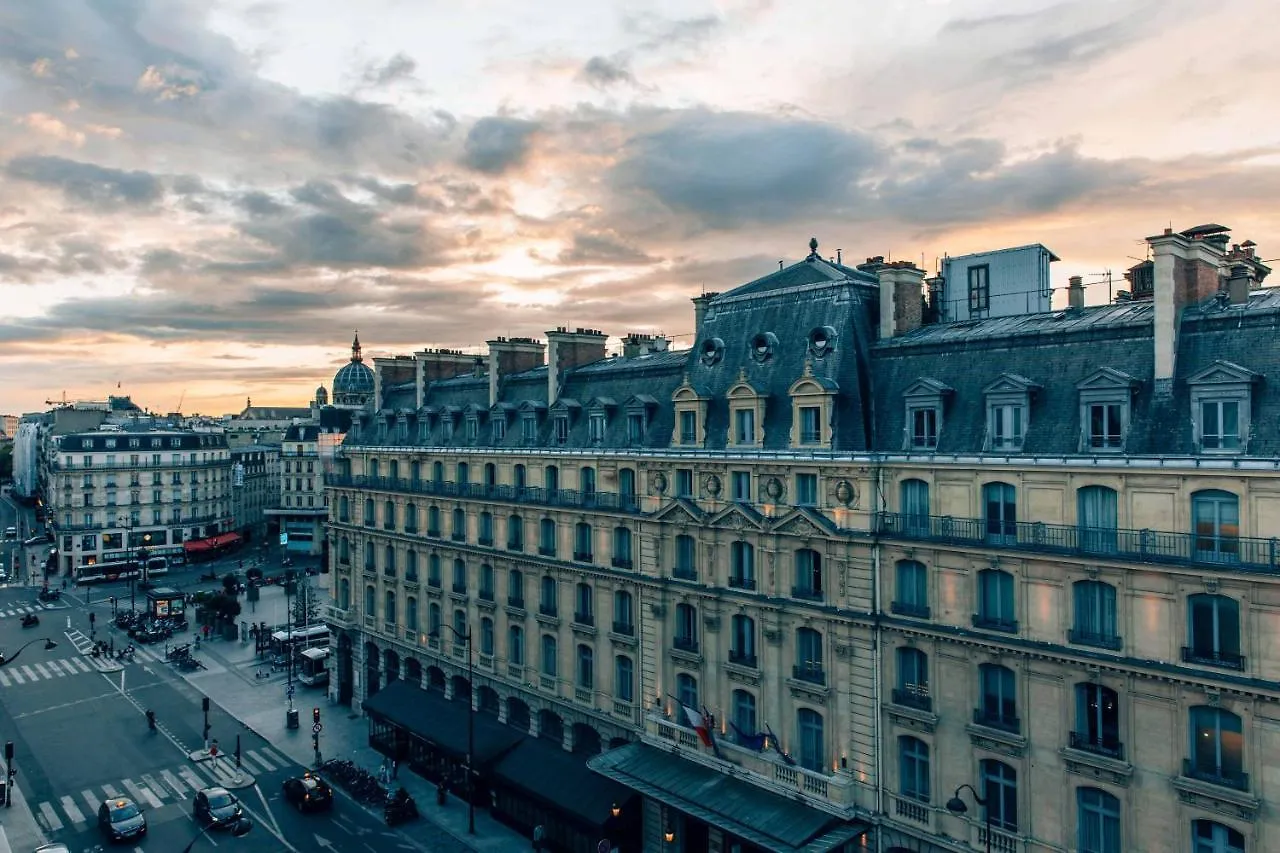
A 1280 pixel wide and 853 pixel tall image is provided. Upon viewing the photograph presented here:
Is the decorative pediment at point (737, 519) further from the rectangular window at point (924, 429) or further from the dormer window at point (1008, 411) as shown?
the dormer window at point (1008, 411)

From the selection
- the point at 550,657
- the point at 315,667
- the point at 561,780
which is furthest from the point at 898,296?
the point at 315,667

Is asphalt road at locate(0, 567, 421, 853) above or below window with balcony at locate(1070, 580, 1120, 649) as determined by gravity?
below

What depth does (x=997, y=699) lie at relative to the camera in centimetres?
3156

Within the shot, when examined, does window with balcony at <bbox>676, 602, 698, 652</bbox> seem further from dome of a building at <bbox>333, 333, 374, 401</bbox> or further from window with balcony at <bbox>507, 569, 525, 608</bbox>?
dome of a building at <bbox>333, 333, 374, 401</bbox>

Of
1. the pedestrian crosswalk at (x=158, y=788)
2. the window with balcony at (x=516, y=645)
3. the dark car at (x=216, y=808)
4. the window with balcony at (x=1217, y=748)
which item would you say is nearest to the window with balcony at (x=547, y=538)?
the window with balcony at (x=516, y=645)

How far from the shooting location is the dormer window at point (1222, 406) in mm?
26641

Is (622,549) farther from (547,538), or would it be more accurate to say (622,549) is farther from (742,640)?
(742,640)

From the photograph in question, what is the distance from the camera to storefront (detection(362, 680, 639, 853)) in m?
42.0

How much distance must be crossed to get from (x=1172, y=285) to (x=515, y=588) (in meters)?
36.2

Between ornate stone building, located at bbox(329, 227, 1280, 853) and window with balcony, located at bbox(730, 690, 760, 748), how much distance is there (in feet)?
0.50

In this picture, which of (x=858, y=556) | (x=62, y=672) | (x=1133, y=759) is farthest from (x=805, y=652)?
(x=62, y=672)

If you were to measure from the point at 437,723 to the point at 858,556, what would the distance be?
29944mm

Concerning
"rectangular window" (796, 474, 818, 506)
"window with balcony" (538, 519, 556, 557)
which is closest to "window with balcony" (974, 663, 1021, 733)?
"rectangular window" (796, 474, 818, 506)

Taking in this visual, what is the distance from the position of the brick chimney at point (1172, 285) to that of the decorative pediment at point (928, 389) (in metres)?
7.10
